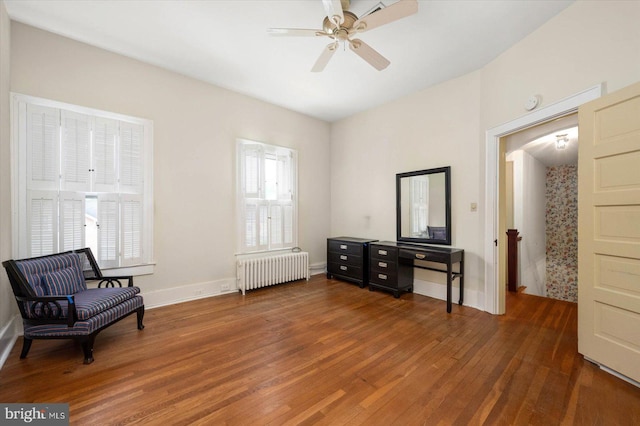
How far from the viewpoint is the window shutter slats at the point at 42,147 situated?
109 inches

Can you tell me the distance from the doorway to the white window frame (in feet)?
17.9

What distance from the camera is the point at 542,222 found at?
473cm

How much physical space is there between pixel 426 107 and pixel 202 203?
12.4 ft

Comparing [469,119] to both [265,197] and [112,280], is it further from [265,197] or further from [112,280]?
[112,280]

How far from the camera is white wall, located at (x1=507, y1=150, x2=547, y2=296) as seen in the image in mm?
4418

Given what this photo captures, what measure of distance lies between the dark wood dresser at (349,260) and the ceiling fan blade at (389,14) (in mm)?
3146

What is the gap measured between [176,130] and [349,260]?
3433 mm

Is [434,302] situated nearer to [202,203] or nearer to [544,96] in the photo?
[544,96]

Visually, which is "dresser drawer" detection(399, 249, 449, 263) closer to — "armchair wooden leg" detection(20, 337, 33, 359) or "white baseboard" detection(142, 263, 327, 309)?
"white baseboard" detection(142, 263, 327, 309)

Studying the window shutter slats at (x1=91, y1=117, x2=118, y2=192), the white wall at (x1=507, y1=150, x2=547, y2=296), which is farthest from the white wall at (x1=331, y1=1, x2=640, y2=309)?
the window shutter slats at (x1=91, y1=117, x2=118, y2=192)

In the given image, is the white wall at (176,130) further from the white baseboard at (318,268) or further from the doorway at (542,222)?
the doorway at (542,222)
